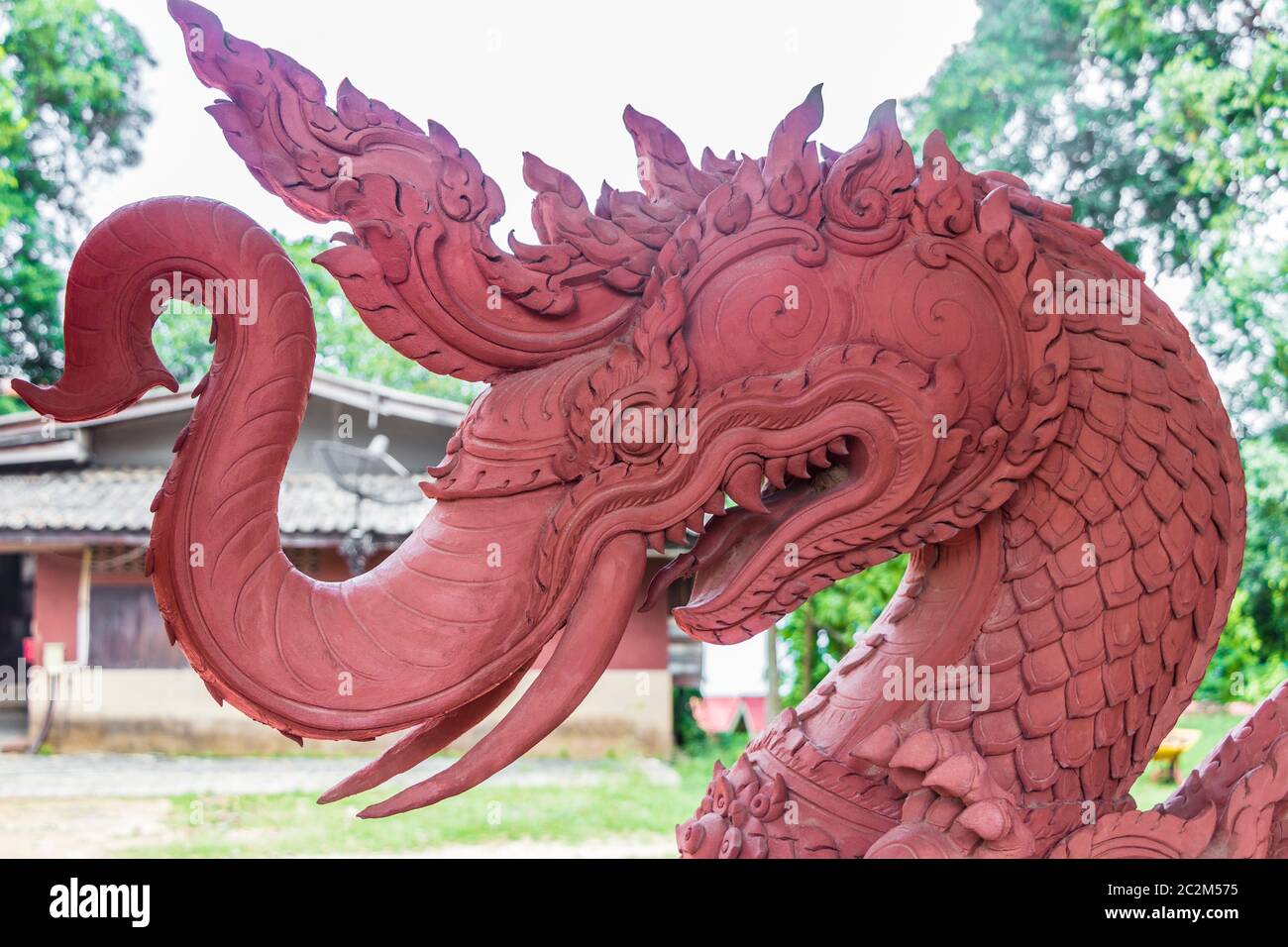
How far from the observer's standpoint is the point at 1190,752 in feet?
28.8

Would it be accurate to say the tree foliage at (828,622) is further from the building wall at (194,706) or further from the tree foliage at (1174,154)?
the building wall at (194,706)

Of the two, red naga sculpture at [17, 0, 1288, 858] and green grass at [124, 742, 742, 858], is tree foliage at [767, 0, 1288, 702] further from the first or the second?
red naga sculpture at [17, 0, 1288, 858]

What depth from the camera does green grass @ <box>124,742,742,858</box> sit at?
6301 mm

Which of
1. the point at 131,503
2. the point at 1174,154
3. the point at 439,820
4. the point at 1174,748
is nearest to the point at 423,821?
the point at 439,820

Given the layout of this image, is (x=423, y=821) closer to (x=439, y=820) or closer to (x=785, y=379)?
Answer: (x=439, y=820)

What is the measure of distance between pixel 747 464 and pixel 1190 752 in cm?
890

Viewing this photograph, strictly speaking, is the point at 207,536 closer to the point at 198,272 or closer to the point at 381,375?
the point at 198,272

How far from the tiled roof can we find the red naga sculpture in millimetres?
6313

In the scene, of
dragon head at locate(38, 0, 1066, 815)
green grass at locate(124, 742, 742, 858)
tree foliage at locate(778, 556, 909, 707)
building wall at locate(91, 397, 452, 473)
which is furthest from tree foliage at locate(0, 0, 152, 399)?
dragon head at locate(38, 0, 1066, 815)

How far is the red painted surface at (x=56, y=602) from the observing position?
8.68 meters

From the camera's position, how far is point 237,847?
618 cm

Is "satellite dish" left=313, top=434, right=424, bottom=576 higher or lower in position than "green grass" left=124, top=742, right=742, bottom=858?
higher

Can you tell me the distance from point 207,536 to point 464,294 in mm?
378

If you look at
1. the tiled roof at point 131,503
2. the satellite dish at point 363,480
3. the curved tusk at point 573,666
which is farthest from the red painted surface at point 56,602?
the curved tusk at point 573,666
